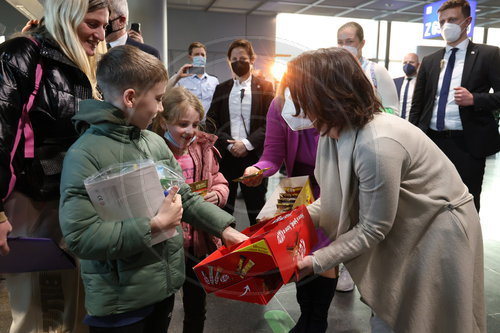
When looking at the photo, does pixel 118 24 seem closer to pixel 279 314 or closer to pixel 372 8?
pixel 279 314

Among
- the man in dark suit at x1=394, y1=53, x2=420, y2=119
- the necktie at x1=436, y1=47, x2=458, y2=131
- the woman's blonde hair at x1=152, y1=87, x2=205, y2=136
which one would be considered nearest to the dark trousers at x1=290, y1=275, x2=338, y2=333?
the woman's blonde hair at x1=152, y1=87, x2=205, y2=136

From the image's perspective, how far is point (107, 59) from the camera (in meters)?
1.03

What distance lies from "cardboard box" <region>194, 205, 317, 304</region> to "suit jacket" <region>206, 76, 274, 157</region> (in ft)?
2.89

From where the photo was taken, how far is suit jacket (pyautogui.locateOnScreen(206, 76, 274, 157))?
1770 millimetres

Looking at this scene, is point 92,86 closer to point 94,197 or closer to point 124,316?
point 94,197

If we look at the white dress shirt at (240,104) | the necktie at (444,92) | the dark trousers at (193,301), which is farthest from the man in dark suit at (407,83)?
the dark trousers at (193,301)

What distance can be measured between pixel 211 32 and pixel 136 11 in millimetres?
1520

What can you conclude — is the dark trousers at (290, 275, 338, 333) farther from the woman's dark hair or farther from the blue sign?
the blue sign

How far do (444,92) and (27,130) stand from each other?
94.5 inches

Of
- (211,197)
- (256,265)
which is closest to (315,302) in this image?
(211,197)

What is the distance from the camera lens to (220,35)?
2.73 metres

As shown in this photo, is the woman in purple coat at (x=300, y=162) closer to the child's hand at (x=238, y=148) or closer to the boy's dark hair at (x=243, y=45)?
the child's hand at (x=238, y=148)

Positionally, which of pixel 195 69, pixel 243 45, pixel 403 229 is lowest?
pixel 403 229

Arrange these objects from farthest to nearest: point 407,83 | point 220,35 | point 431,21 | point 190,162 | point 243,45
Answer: point 431,21
point 407,83
point 220,35
point 243,45
point 190,162
